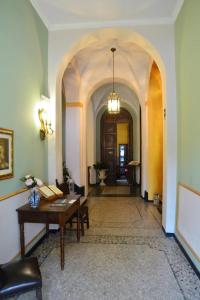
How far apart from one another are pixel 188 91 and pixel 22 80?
2.23 m

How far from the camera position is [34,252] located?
3.02m

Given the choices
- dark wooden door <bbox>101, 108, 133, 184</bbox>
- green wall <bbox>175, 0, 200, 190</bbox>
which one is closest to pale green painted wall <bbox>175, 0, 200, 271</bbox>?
green wall <bbox>175, 0, 200, 190</bbox>

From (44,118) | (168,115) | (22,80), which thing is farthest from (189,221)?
(22,80)

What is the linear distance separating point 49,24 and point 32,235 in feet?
11.4

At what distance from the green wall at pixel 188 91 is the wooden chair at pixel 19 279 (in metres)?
2.00

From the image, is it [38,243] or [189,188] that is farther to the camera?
[38,243]

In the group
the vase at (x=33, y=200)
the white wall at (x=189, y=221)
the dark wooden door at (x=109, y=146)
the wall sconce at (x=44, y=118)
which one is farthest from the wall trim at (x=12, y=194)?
the dark wooden door at (x=109, y=146)

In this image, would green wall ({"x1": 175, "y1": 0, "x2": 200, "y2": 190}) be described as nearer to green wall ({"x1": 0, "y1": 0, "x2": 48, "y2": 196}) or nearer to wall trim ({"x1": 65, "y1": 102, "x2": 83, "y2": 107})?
green wall ({"x1": 0, "y1": 0, "x2": 48, "y2": 196})

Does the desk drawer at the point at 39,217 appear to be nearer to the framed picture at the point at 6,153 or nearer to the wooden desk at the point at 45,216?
the wooden desk at the point at 45,216

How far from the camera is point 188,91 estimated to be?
2.89 metres

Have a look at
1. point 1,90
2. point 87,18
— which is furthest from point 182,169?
point 87,18

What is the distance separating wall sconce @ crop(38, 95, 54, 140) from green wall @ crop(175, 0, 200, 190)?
2141 mm

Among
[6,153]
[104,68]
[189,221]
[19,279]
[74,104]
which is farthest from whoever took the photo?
[74,104]

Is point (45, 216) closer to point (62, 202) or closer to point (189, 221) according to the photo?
point (62, 202)
